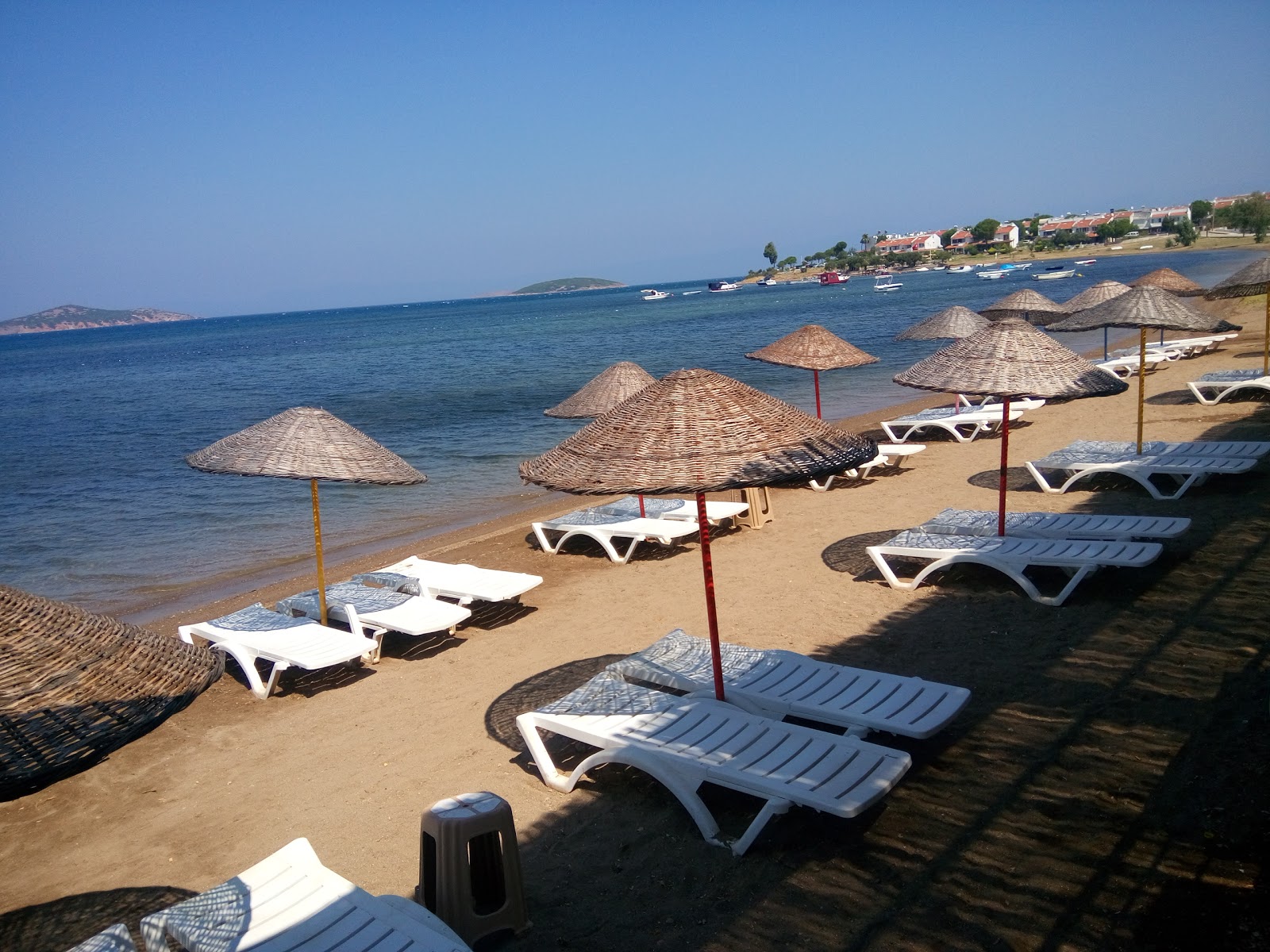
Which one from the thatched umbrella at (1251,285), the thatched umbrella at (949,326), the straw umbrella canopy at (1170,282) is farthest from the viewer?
the straw umbrella canopy at (1170,282)

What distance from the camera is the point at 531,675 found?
20.8 ft

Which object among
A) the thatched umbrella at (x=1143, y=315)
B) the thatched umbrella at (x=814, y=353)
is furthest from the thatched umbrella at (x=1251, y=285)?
the thatched umbrella at (x=814, y=353)

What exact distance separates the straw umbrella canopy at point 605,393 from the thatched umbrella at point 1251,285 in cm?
863

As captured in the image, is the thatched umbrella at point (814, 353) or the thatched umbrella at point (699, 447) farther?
the thatched umbrella at point (814, 353)

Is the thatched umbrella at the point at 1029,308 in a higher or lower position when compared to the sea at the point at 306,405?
higher

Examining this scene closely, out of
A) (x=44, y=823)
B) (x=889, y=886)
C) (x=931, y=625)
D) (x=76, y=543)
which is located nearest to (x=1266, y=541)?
(x=931, y=625)

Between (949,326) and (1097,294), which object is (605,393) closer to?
(949,326)

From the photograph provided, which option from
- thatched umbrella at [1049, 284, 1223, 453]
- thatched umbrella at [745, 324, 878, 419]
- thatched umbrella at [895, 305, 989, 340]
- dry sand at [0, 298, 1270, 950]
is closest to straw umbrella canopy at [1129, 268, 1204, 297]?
thatched umbrella at [895, 305, 989, 340]

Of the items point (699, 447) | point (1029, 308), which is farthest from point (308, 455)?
point (1029, 308)

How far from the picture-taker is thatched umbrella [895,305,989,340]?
14461 mm

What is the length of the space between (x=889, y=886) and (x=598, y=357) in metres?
41.7

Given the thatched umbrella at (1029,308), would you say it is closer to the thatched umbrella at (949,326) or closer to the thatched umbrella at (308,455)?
the thatched umbrella at (949,326)

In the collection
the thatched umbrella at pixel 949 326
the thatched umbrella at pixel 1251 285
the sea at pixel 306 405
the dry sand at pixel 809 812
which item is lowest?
the sea at pixel 306 405

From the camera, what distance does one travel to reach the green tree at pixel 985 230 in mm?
154125
